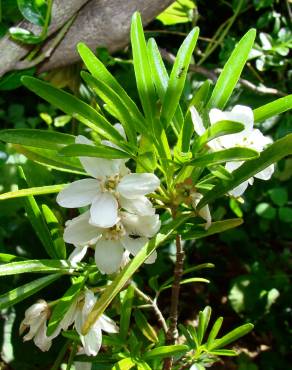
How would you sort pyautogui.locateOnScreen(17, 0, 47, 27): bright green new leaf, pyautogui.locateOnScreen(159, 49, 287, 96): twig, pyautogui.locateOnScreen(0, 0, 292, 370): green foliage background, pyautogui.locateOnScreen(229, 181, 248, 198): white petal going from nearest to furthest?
pyautogui.locateOnScreen(229, 181, 248, 198): white petal
pyautogui.locateOnScreen(17, 0, 47, 27): bright green new leaf
pyautogui.locateOnScreen(0, 0, 292, 370): green foliage background
pyautogui.locateOnScreen(159, 49, 287, 96): twig

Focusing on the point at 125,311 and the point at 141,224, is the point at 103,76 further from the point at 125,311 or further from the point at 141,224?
the point at 125,311

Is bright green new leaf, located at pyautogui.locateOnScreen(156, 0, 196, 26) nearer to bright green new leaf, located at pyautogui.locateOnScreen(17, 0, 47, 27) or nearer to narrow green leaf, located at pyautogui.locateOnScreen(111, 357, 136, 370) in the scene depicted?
bright green new leaf, located at pyautogui.locateOnScreen(17, 0, 47, 27)

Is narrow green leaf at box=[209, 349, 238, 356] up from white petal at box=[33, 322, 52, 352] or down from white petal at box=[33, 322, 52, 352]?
down

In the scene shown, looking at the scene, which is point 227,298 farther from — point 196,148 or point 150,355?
point 196,148

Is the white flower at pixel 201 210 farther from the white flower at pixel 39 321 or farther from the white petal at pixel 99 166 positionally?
the white flower at pixel 39 321

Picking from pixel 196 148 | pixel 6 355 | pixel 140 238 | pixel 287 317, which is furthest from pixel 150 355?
pixel 287 317

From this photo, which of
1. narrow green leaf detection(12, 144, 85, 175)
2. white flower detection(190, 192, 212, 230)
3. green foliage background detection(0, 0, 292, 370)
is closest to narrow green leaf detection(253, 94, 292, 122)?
white flower detection(190, 192, 212, 230)

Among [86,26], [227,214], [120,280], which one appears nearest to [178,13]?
[86,26]

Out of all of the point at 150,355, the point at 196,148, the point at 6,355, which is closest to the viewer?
the point at 196,148
